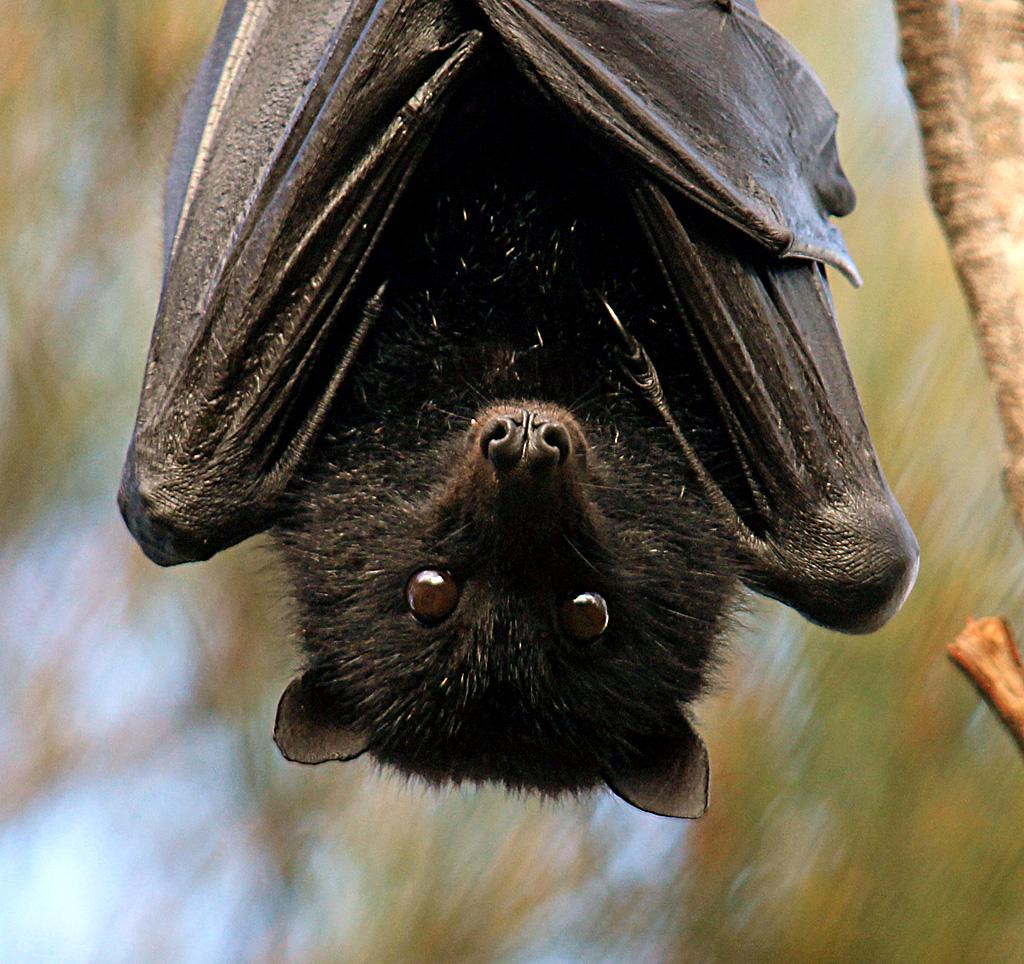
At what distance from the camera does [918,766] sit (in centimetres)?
419

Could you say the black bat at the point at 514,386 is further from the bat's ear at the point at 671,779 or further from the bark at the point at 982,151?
the bark at the point at 982,151

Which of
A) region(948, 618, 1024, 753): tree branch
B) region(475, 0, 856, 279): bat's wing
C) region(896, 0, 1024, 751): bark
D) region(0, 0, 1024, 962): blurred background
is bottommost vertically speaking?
region(0, 0, 1024, 962): blurred background

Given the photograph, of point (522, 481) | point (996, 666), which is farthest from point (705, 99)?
point (996, 666)

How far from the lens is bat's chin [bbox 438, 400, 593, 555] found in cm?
308

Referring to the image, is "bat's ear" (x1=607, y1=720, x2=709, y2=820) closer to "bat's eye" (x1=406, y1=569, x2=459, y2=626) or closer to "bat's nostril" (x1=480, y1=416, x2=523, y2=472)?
"bat's eye" (x1=406, y1=569, x2=459, y2=626)

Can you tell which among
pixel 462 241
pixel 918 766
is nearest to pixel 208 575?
pixel 462 241

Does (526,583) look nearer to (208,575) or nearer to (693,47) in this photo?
(693,47)

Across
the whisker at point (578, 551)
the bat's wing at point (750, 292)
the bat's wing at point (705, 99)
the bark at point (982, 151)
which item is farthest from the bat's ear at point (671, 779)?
the bat's wing at point (705, 99)

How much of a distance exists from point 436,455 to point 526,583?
446 mm

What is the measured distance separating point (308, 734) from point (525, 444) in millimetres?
990

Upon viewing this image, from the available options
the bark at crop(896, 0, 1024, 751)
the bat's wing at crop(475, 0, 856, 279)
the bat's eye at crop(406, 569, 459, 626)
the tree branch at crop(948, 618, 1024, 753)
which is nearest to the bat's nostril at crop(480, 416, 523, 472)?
the bat's eye at crop(406, 569, 459, 626)

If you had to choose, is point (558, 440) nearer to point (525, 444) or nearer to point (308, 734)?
point (525, 444)

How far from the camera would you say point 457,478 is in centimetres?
334

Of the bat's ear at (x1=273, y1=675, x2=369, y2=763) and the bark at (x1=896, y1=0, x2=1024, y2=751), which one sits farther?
the bat's ear at (x1=273, y1=675, x2=369, y2=763)
